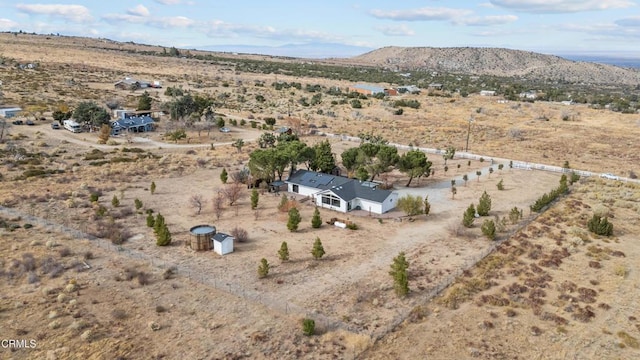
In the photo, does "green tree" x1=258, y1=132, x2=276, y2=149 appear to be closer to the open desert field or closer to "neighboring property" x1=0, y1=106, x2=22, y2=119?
the open desert field

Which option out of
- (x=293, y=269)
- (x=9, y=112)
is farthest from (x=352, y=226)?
(x=9, y=112)

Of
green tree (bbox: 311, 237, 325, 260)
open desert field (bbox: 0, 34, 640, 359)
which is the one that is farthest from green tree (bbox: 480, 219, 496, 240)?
green tree (bbox: 311, 237, 325, 260)

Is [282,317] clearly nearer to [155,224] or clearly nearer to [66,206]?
[155,224]

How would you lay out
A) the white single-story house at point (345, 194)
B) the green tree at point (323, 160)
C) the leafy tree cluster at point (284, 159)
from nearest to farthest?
1. the white single-story house at point (345, 194)
2. the leafy tree cluster at point (284, 159)
3. the green tree at point (323, 160)

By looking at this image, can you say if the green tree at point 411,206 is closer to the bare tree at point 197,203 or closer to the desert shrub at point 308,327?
the bare tree at point 197,203

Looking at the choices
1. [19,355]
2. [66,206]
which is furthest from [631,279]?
[66,206]

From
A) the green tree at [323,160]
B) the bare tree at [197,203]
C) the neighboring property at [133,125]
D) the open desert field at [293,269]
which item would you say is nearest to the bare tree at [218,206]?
the open desert field at [293,269]
